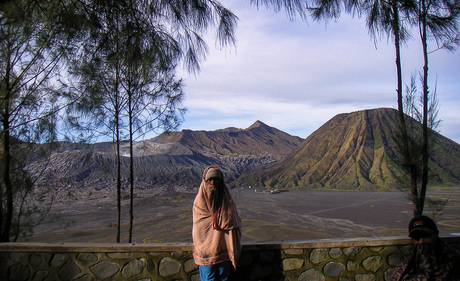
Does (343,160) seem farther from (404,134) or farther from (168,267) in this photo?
(168,267)

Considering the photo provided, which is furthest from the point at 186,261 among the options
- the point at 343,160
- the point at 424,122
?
the point at 343,160

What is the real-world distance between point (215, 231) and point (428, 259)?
1.46 metres

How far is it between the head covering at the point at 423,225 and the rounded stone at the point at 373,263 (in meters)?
0.56

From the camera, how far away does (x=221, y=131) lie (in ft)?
339

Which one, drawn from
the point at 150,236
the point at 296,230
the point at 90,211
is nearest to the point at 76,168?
the point at 90,211

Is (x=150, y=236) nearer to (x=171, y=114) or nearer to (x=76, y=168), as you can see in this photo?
(x=171, y=114)

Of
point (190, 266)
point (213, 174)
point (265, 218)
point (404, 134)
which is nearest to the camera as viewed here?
point (213, 174)

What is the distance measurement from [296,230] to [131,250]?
21.8 meters

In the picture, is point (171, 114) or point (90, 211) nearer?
point (171, 114)

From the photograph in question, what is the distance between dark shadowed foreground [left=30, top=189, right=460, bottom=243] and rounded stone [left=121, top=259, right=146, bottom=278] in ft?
42.0

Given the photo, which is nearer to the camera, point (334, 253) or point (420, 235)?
point (420, 235)

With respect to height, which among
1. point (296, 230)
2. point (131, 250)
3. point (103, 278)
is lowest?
point (296, 230)

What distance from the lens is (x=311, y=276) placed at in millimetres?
2598

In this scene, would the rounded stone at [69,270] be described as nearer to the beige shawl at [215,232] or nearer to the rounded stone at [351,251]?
the beige shawl at [215,232]
